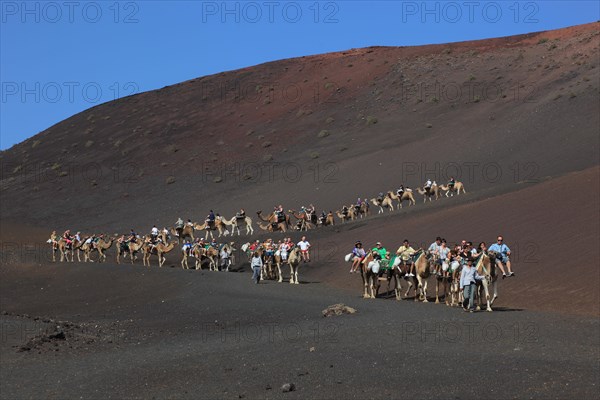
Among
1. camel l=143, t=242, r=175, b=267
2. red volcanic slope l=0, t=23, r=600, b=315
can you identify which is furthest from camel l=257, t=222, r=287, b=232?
camel l=143, t=242, r=175, b=267

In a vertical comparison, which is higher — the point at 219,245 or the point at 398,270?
the point at 219,245

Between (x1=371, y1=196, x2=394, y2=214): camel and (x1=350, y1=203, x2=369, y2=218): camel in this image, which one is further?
(x1=350, y1=203, x2=369, y2=218): camel

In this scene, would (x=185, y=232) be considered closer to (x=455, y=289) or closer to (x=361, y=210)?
(x=361, y=210)

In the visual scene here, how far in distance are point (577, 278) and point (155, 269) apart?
21048 mm

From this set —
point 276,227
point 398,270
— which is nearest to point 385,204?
point 276,227

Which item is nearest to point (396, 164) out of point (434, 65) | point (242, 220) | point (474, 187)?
point (474, 187)

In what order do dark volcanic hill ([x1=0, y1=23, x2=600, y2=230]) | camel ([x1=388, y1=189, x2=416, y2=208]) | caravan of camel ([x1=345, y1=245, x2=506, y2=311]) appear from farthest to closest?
dark volcanic hill ([x1=0, y1=23, x2=600, y2=230]) < camel ([x1=388, y1=189, x2=416, y2=208]) < caravan of camel ([x1=345, y1=245, x2=506, y2=311])

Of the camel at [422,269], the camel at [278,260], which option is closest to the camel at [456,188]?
the camel at [278,260]

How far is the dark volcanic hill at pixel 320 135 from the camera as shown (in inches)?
2793

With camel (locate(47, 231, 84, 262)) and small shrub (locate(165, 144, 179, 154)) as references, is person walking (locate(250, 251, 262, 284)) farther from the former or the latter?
small shrub (locate(165, 144, 179, 154))

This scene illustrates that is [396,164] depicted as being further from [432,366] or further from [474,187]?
[432,366]

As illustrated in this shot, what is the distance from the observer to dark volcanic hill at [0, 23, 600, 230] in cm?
7094

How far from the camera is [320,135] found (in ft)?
297

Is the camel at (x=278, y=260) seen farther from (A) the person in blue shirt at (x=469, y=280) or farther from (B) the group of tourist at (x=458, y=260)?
(A) the person in blue shirt at (x=469, y=280)
